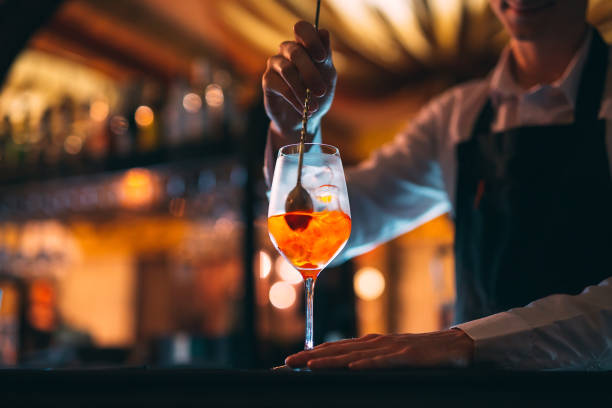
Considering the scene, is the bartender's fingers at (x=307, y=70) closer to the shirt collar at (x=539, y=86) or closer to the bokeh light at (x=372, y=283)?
the shirt collar at (x=539, y=86)

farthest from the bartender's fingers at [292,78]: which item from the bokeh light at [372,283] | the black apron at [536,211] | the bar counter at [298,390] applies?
the bokeh light at [372,283]

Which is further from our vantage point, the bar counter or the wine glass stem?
the wine glass stem

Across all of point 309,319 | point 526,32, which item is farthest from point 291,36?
point 309,319

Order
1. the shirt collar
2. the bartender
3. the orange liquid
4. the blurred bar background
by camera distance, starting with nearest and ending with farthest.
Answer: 1. the orange liquid
2. the bartender
3. the shirt collar
4. the blurred bar background

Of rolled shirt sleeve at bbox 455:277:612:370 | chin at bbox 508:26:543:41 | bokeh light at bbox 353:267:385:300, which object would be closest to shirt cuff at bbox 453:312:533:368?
rolled shirt sleeve at bbox 455:277:612:370

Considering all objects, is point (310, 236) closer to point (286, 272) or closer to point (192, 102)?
point (192, 102)

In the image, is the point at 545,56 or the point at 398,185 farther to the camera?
the point at 398,185

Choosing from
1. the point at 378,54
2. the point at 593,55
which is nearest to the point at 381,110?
the point at 378,54

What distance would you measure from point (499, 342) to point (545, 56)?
100 centimetres

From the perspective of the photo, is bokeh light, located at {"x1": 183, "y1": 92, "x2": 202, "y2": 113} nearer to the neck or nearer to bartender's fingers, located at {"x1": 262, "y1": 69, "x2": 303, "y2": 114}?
the neck

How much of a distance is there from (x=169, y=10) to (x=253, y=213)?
3019 mm

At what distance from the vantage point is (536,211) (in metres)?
1.35

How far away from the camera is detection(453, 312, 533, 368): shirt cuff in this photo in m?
0.72

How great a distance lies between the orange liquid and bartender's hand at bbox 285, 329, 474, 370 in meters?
0.21
